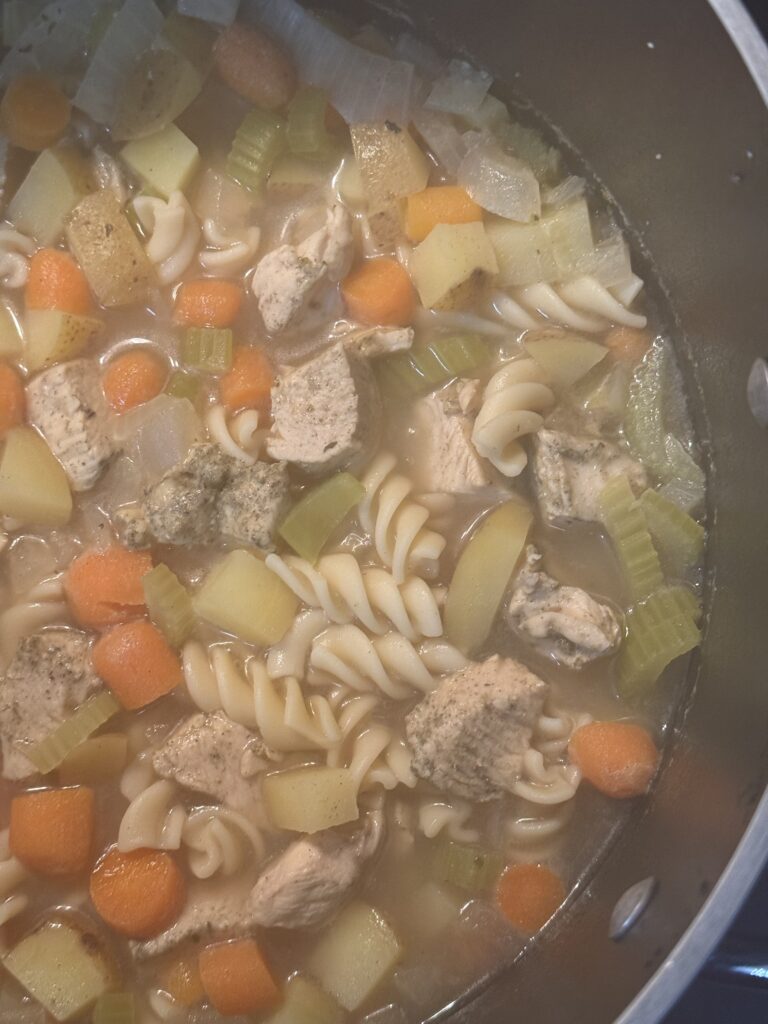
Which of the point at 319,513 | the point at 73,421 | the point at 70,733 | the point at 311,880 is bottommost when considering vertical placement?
the point at 70,733

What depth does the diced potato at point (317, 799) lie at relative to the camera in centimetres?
322

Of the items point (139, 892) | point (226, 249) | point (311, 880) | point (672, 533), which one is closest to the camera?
point (311, 880)

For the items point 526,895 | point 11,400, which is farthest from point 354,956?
point 11,400

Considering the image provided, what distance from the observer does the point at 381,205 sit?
3.63 m

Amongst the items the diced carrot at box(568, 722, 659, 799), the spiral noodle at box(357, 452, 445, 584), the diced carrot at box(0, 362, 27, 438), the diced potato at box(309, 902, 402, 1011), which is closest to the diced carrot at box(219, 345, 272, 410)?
the spiral noodle at box(357, 452, 445, 584)

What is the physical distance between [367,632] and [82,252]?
175cm

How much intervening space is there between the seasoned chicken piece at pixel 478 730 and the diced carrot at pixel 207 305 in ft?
5.19

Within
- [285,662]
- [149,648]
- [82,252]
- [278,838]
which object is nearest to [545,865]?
[278,838]

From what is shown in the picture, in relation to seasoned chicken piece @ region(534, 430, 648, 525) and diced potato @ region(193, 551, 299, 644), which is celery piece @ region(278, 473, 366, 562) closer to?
diced potato @ region(193, 551, 299, 644)

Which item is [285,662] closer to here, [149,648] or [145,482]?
[149,648]

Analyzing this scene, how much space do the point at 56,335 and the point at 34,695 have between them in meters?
1.29

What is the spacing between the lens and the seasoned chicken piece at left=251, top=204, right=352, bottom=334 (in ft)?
11.2

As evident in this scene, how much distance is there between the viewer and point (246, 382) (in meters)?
3.55

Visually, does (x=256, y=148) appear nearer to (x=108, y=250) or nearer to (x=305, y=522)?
(x=108, y=250)
